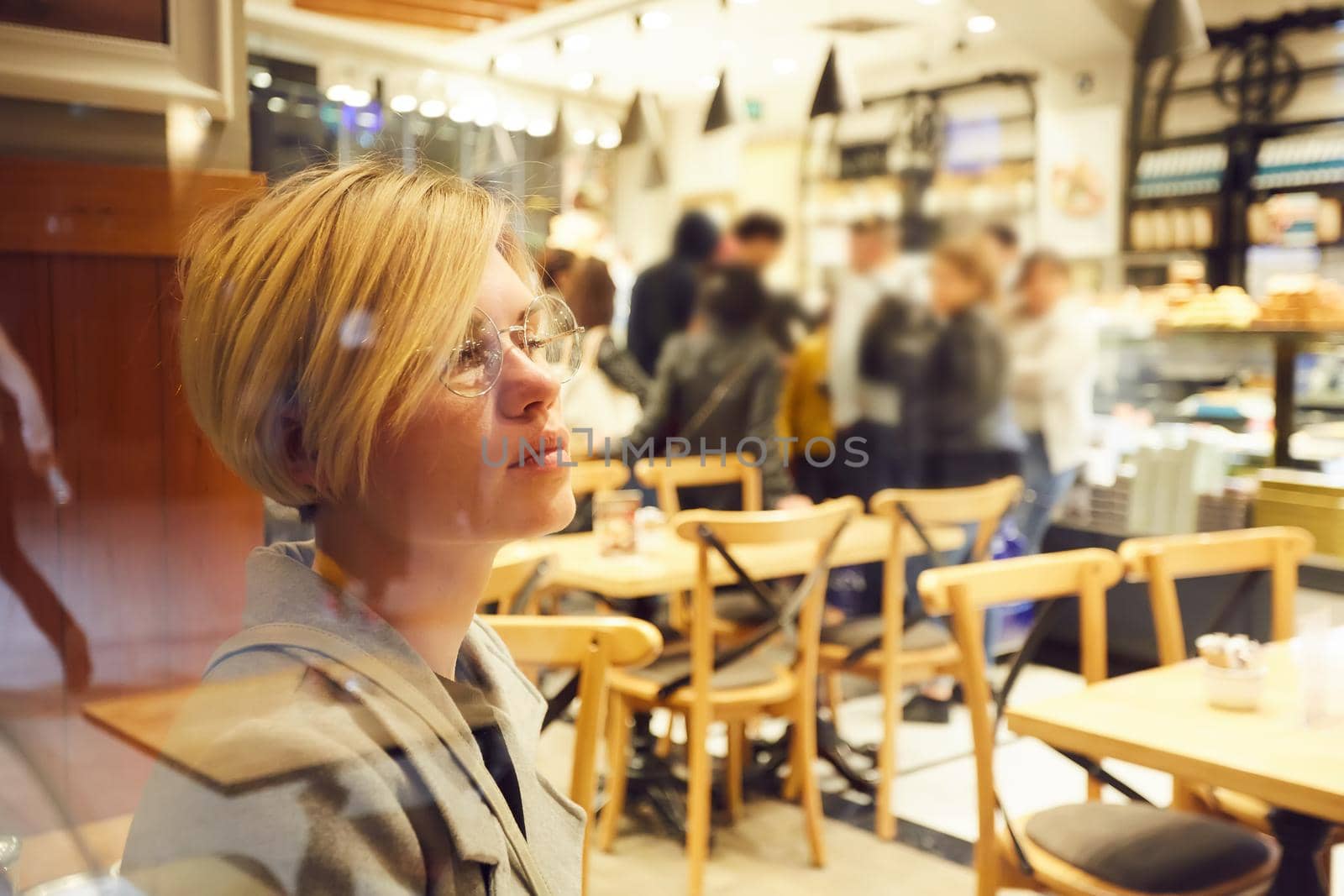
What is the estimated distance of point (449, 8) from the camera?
4.67ft

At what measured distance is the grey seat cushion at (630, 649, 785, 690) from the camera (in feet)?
7.73

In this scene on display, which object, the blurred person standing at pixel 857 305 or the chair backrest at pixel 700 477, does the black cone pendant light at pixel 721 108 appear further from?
the chair backrest at pixel 700 477

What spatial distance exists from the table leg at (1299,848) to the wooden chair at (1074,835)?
0.26 ft

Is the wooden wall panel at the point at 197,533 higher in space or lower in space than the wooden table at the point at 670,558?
higher

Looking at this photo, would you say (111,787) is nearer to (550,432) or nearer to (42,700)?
(42,700)

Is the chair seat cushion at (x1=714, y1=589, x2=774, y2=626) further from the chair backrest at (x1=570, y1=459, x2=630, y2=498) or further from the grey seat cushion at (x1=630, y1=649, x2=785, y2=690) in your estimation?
the chair backrest at (x1=570, y1=459, x2=630, y2=498)

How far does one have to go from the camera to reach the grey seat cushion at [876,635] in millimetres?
2770

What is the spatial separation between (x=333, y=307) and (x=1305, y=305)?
8.99ft

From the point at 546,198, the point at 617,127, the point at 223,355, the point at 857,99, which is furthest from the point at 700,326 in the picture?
the point at 223,355

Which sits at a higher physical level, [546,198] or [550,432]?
[546,198]

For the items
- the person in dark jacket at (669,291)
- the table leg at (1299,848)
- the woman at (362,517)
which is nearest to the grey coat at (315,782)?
the woman at (362,517)

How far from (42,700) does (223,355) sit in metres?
0.46

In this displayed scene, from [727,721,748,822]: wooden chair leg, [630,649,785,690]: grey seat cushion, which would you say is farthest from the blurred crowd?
[727,721,748,822]: wooden chair leg

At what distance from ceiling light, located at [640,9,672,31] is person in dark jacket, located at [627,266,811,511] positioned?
0.63 meters
